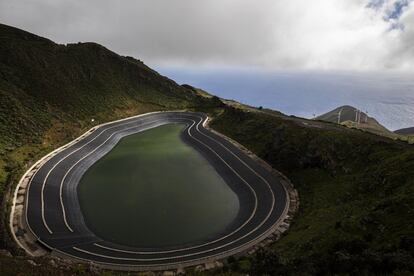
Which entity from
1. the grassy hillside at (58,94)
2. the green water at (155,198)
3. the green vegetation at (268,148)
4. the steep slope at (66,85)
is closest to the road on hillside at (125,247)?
the green water at (155,198)

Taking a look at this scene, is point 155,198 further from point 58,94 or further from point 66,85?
point 66,85

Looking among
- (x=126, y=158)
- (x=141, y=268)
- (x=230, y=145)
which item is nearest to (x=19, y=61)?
(x=126, y=158)

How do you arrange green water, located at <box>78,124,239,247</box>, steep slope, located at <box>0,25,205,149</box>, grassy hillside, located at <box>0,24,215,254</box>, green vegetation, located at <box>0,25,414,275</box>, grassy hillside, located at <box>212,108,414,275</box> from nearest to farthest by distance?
grassy hillside, located at <box>212,108,414,275</box>, green vegetation, located at <box>0,25,414,275</box>, green water, located at <box>78,124,239,247</box>, grassy hillside, located at <box>0,24,215,254</box>, steep slope, located at <box>0,25,205,149</box>

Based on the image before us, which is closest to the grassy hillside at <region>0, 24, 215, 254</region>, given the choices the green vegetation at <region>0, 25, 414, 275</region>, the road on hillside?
the green vegetation at <region>0, 25, 414, 275</region>

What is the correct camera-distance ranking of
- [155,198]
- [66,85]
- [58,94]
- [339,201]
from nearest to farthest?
[339,201], [155,198], [58,94], [66,85]

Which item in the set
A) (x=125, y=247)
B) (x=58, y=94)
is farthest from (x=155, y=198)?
(x=58, y=94)

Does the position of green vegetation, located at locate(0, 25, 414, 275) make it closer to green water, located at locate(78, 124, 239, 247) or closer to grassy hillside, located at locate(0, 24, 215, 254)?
grassy hillside, located at locate(0, 24, 215, 254)

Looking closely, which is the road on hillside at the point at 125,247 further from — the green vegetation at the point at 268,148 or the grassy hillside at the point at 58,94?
the grassy hillside at the point at 58,94

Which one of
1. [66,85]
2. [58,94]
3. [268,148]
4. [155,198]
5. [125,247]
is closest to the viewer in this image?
[125,247]
